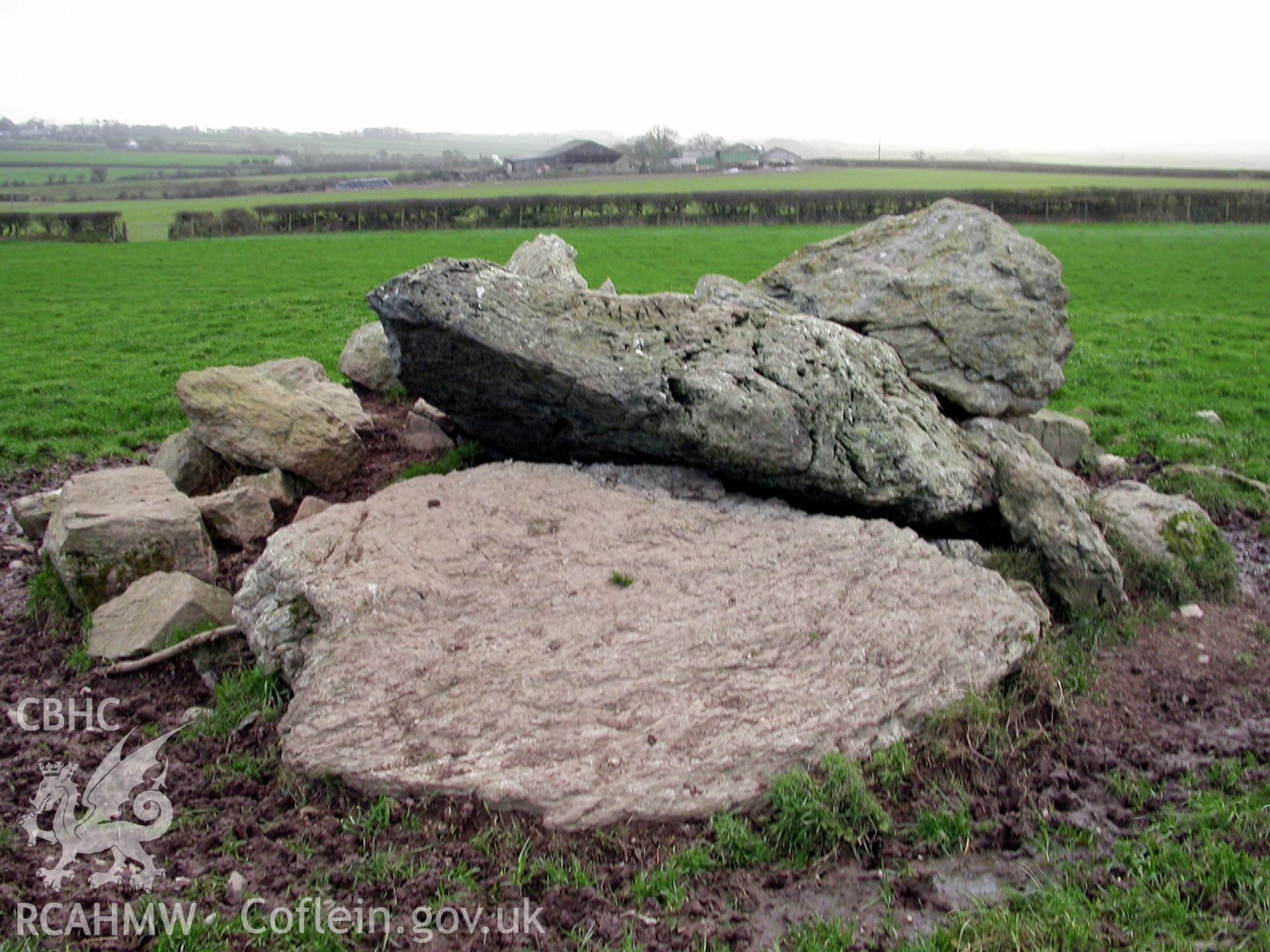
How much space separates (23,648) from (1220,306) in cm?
2576

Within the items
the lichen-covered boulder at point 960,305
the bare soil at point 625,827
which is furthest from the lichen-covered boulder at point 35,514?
the lichen-covered boulder at point 960,305

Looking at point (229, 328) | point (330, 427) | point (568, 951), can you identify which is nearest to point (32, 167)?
point (229, 328)

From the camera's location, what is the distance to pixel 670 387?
7723 mm

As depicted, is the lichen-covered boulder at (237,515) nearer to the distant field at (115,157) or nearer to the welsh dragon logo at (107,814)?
the welsh dragon logo at (107,814)

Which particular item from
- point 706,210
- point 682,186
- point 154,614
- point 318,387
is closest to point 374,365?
point 318,387

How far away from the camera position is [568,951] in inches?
180

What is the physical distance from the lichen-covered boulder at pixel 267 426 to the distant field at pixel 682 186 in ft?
119

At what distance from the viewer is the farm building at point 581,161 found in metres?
93.1

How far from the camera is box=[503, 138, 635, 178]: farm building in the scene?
93.1m

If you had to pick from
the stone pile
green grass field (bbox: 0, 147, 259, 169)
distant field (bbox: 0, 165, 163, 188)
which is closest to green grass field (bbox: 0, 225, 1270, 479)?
the stone pile

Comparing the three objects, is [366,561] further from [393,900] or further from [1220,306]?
[1220,306]

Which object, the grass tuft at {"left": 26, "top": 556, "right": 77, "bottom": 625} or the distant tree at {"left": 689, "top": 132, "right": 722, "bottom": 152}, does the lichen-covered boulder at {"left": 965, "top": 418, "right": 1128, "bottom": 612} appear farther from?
the distant tree at {"left": 689, "top": 132, "right": 722, "bottom": 152}

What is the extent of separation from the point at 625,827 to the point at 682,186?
6758 centimetres

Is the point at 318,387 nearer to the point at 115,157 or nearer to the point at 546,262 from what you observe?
the point at 546,262
